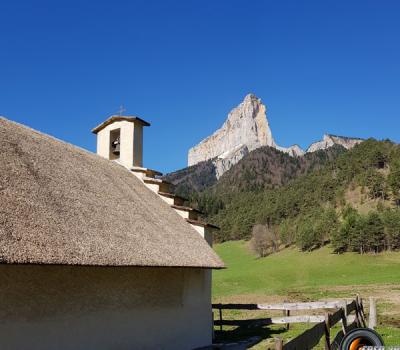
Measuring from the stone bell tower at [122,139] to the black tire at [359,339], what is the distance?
13737mm

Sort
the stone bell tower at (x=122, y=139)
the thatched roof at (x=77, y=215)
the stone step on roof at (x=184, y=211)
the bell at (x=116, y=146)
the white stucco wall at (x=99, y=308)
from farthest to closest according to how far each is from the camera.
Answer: the bell at (x=116, y=146) < the stone bell tower at (x=122, y=139) < the stone step on roof at (x=184, y=211) < the thatched roof at (x=77, y=215) < the white stucco wall at (x=99, y=308)

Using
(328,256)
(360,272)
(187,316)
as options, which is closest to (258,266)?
(328,256)

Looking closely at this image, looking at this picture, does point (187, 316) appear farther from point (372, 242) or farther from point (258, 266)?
point (372, 242)

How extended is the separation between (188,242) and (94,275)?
474 centimetres

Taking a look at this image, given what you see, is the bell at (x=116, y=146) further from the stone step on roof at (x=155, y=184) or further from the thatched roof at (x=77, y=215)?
the thatched roof at (x=77, y=215)

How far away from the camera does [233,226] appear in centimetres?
10844

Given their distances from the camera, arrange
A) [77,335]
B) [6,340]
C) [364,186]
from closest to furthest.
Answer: [6,340] < [77,335] < [364,186]

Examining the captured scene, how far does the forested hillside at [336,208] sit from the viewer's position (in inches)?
2761

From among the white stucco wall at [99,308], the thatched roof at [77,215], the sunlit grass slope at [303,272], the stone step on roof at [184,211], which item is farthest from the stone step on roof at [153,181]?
the sunlit grass slope at [303,272]

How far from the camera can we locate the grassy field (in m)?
33.3

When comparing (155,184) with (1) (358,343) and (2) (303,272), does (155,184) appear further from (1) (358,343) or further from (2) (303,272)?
(2) (303,272)

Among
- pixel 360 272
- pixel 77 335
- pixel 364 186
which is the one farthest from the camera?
pixel 364 186

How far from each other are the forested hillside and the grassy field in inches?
119

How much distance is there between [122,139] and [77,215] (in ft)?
31.9
